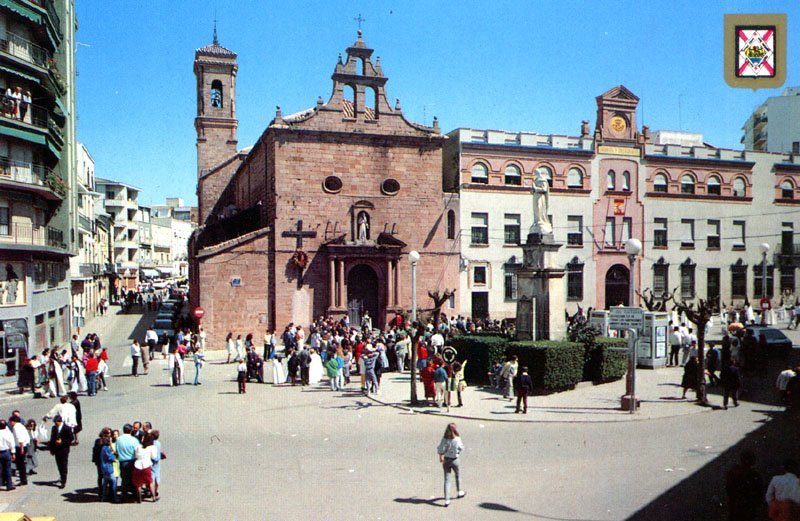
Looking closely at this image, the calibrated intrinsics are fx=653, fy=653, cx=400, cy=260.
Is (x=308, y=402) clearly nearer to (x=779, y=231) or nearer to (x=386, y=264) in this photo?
(x=386, y=264)

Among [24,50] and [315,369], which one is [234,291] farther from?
[24,50]

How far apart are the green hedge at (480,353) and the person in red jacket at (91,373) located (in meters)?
11.7

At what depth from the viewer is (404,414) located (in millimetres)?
17344

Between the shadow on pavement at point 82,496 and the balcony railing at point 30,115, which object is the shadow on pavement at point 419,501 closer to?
the shadow on pavement at point 82,496

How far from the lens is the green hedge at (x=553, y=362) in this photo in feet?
61.6

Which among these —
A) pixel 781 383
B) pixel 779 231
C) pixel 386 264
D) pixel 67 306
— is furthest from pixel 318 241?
pixel 779 231

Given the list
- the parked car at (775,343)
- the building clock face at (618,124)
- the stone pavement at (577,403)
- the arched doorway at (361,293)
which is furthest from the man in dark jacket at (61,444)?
the building clock face at (618,124)

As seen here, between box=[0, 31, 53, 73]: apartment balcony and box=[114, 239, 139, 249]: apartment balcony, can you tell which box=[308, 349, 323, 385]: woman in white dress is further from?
box=[114, 239, 139, 249]: apartment balcony

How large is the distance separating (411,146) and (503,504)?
27.3 meters

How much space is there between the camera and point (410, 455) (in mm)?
13336

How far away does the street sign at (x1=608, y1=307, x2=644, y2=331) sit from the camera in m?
17.6

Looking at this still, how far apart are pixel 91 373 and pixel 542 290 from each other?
1439cm

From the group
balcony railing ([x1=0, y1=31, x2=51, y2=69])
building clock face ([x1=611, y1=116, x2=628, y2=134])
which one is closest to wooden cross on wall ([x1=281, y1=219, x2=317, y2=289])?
balcony railing ([x1=0, y1=31, x2=51, y2=69])

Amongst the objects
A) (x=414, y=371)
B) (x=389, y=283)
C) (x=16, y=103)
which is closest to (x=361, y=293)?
(x=389, y=283)
